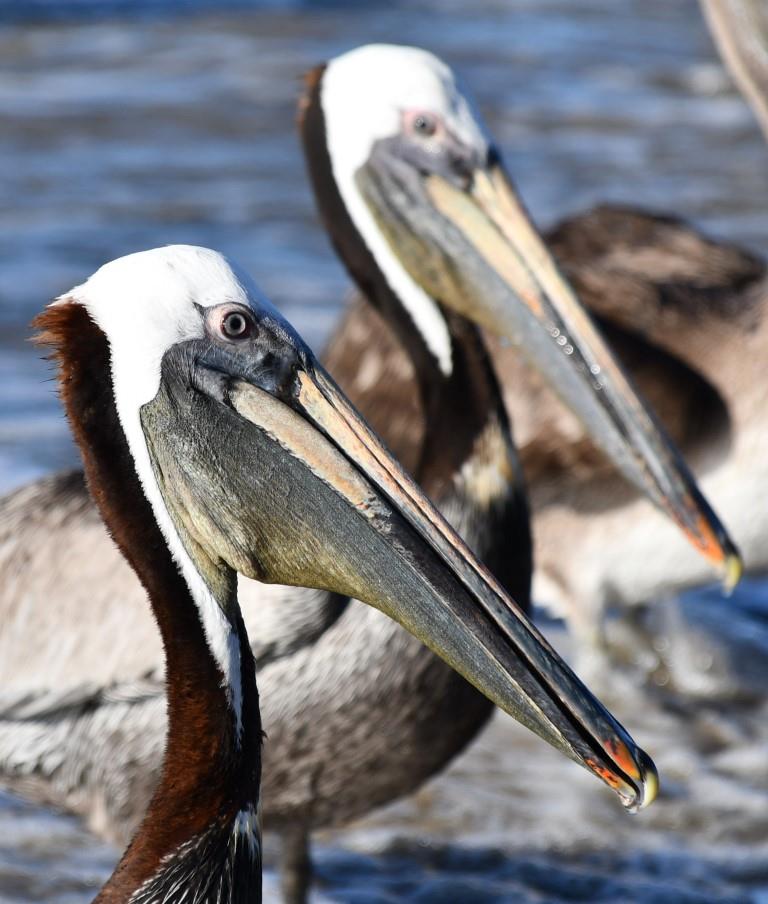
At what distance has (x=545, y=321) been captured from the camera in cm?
396

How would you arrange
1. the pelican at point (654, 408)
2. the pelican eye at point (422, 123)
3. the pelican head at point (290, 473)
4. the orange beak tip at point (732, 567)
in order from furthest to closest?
the pelican at point (654, 408) < the pelican eye at point (422, 123) < the orange beak tip at point (732, 567) < the pelican head at point (290, 473)

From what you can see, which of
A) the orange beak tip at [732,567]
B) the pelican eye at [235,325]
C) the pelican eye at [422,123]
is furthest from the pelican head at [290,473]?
the pelican eye at [422,123]

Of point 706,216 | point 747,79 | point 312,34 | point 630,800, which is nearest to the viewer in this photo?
point 630,800

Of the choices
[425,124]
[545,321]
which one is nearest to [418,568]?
[545,321]

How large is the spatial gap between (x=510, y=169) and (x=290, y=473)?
23.9 ft

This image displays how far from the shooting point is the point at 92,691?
3.93m

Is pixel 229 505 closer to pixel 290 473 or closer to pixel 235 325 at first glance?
pixel 290 473

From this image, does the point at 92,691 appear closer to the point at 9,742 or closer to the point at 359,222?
the point at 9,742

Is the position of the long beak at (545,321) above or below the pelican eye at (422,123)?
below

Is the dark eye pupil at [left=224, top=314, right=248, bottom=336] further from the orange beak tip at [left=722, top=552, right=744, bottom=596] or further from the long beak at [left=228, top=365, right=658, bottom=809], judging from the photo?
the orange beak tip at [left=722, top=552, right=744, bottom=596]

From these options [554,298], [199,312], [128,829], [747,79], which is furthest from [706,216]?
[199,312]

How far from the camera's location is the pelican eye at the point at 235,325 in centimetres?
265

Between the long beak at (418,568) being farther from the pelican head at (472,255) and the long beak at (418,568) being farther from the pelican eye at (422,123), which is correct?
the pelican eye at (422,123)

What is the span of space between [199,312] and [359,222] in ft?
5.17
